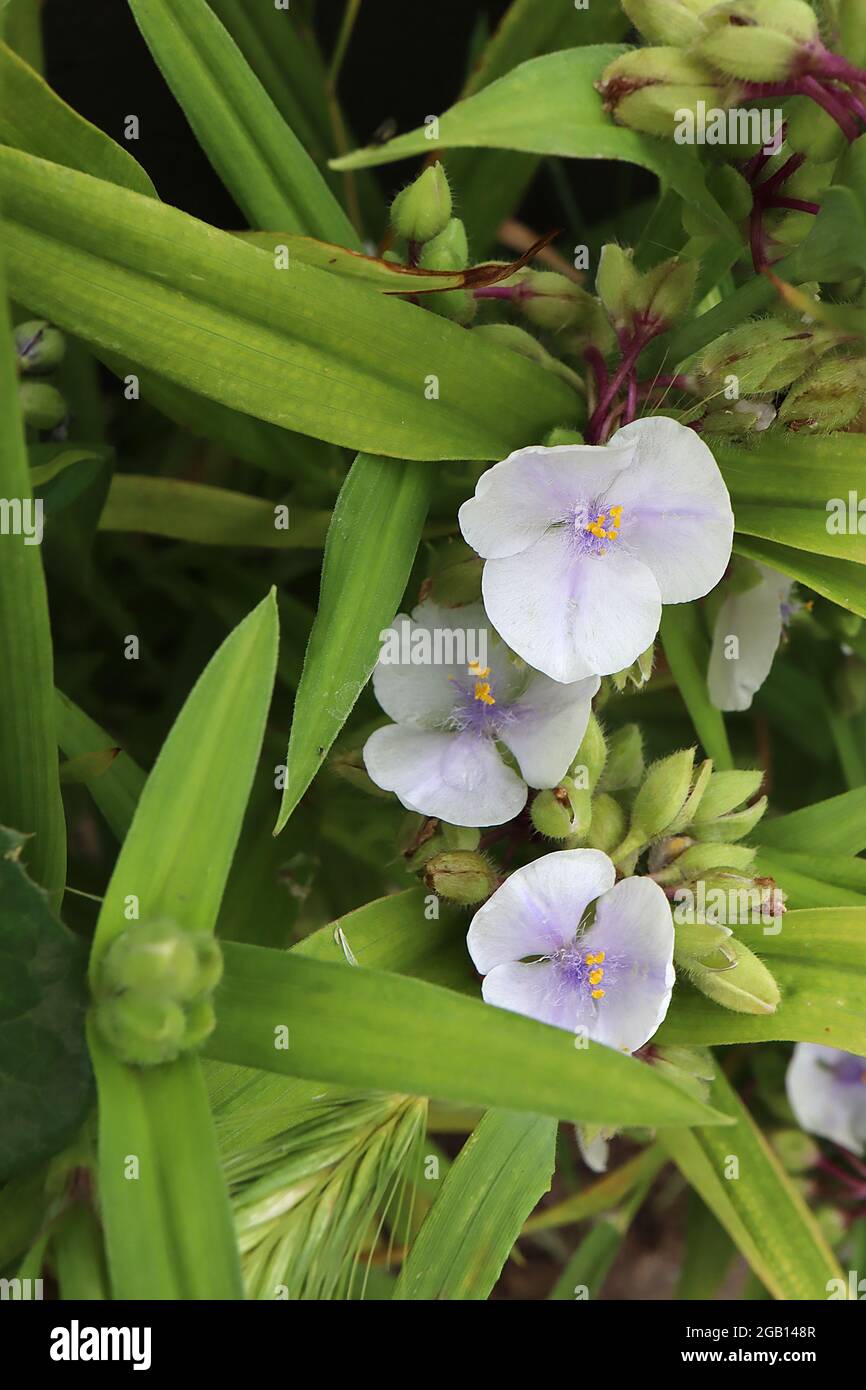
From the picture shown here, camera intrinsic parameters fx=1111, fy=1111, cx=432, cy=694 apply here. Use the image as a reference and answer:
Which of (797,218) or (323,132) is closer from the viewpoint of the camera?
(797,218)

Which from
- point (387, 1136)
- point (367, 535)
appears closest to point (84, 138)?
point (367, 535)

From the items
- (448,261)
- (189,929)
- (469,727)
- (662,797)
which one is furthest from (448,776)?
(448,261)

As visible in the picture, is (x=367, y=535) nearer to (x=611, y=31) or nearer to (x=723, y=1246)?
(x=611, y=31)

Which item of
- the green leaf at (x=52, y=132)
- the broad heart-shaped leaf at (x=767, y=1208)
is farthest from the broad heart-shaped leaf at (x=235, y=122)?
the broad heart-shaped leaf at (x=767, y=1208)

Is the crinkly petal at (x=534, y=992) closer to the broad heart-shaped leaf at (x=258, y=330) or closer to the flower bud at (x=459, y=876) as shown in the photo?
the flower bud at (x=459, y=876)

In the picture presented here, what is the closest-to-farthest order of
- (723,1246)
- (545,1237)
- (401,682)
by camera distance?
(401,682), (723,1246), (545,1237)

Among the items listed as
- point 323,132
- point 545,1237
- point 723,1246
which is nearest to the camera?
point 323,132

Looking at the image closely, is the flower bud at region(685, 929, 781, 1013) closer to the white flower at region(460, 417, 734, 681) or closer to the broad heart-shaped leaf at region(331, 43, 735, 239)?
the white flower at region(460, 417, 734, 681)
